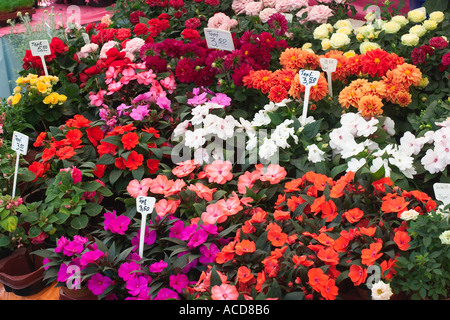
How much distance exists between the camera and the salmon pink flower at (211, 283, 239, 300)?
46.3 inches

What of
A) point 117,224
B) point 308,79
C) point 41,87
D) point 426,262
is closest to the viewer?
point 426,262

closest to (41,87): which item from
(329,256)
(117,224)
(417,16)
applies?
(117,224)

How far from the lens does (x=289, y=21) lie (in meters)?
2.71

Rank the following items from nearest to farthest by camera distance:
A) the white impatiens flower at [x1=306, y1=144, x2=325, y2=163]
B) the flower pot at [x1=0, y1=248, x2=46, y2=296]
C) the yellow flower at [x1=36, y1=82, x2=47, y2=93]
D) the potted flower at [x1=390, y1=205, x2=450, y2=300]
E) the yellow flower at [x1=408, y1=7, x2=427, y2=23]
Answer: the potted flower at [x1=390, y1=205, x2=450, y2=300] → the flower pot at [x1=0, y1=248, x2=46, y2=296] → the white impatiens flower at [x1=306, y1=144, x2=325, y2=163] → the yellow flower at [x1=36, y1=82, x2=47, y2=93] → the yellow flower at [x1=408, y1=7, x2=427, y2=23]

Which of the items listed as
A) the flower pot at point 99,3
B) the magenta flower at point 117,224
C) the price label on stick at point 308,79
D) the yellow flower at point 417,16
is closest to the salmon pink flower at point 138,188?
the magenta flower at point 117,224

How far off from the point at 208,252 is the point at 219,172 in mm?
398

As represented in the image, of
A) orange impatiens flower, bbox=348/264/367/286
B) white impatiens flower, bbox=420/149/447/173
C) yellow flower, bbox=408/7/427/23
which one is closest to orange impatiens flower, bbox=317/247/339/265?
orange impatiens flower, bbox=348/264/367/286

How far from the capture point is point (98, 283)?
1387mm

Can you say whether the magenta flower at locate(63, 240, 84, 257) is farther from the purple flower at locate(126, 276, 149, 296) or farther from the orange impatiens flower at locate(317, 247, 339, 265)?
the orange impatiens flower at locate(317, 247, 339, 265)

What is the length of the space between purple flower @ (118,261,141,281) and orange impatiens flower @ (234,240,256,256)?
0.30m

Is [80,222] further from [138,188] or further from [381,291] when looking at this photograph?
[381,291]

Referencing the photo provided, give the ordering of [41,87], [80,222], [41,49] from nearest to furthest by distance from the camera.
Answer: [80,222]
[41,87]
[41,49]

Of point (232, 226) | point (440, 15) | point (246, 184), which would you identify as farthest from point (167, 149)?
point (440, 15)

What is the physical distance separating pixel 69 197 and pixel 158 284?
1.83 feet
